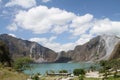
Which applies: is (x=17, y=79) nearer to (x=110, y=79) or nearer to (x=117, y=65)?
(x=110, y=79)

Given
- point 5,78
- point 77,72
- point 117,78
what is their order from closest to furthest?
point 5,78, point 117,78, point 77,72

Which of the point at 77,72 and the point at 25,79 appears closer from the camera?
the point at 25,79

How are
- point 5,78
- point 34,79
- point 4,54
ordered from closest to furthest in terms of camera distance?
1. point 5,78
2. point 34,79
3. point 4,54

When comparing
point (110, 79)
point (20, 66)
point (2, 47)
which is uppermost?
point (2, 47)

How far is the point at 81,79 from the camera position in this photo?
69.8m

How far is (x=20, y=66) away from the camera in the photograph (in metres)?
107

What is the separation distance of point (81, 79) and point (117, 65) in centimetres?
2099

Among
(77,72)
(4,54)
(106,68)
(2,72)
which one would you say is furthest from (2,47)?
(2,72)

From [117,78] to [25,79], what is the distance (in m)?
21.0

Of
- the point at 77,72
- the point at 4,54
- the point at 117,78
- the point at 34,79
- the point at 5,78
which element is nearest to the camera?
the point at 5,78

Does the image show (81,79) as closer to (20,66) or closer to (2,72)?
(2,72)

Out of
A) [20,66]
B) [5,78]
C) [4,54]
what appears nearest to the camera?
[5,78]

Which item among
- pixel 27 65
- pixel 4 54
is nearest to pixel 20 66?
pixel 27 65

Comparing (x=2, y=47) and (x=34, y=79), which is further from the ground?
(x=2, y=47)
